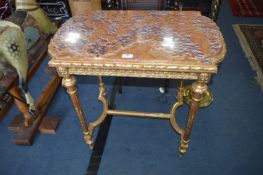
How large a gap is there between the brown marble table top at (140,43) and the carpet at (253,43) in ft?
5.38

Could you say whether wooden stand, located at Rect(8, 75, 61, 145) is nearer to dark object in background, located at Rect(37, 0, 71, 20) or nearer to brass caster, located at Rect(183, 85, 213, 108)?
brass caster, located at Rect(183, 85, 213, 108)

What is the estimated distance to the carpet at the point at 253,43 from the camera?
3027mm

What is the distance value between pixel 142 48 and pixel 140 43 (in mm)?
67

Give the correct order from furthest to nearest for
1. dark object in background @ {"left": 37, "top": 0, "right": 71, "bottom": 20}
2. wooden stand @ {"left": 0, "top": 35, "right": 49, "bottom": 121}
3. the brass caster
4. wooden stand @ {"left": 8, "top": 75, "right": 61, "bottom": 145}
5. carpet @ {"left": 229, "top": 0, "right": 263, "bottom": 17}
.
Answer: carpet @ {"left": 229, "top": 0, "right": 263, "bottom": 17}, dark object in background @ {"left": 37, "top": 0, "right": 71, "bottom": 20}, the brass caster, wooden stand @ {"left": 8, "top": 75, "right": 61, "bottom": 145}, wooden stand @ {"left": 0, "top": 35, "right": 49, "bottom": 121}

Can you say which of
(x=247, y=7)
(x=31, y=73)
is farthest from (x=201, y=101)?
(x=247, y=7)

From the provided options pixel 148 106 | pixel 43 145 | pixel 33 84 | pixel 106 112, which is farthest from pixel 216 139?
pixel 33 84

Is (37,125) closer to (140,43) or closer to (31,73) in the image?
(31,73)

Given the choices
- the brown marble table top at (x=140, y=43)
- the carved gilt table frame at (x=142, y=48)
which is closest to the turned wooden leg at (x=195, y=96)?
the carved gilt table frame at (x=142, y=48)

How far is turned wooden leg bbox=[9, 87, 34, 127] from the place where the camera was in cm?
212

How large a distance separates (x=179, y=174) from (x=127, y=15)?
4.70 ft

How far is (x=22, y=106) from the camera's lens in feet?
7.22

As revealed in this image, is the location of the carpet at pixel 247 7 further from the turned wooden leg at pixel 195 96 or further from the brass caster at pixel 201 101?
the turned wooden leg at pixel 195 96

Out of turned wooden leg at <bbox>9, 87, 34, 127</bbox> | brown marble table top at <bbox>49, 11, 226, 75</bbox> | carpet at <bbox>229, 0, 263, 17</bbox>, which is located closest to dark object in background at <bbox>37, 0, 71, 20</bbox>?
turned wooden leg at <bbox>9, 87, 34, 127</bbox>

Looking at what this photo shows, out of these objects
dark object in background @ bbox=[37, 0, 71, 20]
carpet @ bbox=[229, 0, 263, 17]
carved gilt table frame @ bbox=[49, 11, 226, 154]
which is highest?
carved gilt table frame @ bbox=[49, 11, 226, 154]
